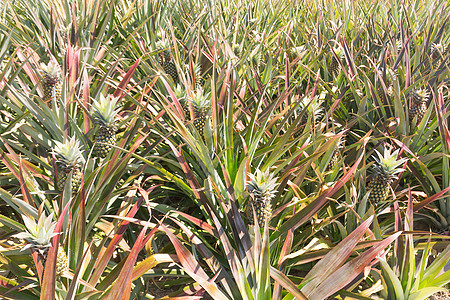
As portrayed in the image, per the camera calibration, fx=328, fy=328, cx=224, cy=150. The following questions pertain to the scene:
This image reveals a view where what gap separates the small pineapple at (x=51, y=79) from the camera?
56.9 inches

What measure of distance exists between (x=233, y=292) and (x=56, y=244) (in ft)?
1.78

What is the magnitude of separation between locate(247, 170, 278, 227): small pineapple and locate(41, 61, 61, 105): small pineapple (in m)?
1.00

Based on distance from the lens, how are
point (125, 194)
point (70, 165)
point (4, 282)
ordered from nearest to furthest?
point (4, 282), point (70, 165), point (125, 194)

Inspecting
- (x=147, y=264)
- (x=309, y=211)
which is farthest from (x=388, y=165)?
(x=147, y=264)

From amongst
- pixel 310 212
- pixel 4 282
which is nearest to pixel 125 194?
pixel 4 282

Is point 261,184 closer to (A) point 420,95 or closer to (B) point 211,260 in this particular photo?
(B) point 211,260

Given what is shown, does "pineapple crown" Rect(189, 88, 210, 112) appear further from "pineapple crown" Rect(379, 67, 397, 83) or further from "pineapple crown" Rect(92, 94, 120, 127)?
"pineapple crown" Rect(379, 67, 397, 83)

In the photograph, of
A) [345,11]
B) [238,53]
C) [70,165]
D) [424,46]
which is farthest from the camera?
[345,11]

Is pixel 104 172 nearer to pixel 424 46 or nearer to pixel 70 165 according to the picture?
pixel 70 165

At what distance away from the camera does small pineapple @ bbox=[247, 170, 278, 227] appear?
101cm

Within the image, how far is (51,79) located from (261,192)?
1102 mm

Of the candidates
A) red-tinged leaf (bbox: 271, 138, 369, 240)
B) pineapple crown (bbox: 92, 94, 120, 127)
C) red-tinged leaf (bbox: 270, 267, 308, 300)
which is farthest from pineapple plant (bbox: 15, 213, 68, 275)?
red-tinged leaf (bbox: 271, 138, 369, 240)

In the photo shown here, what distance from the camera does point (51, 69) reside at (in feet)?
4.76

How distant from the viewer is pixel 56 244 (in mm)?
825
